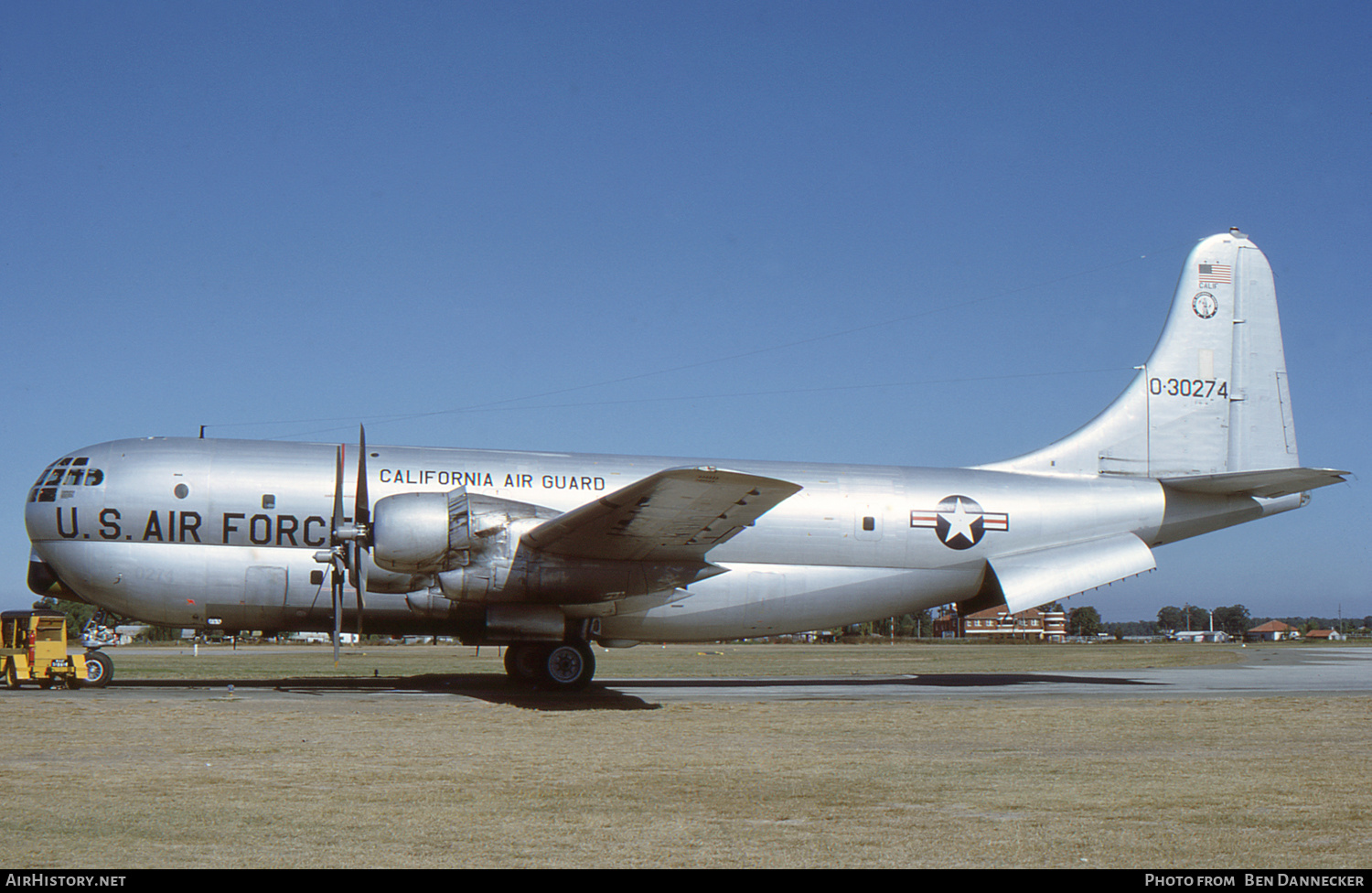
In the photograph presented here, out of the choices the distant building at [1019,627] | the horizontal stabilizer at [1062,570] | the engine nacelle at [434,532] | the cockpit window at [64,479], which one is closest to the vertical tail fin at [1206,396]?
the horizontal stabilizer at [1062,570]

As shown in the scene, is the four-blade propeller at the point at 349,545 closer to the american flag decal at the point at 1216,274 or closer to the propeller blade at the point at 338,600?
the propeller blade at the point at 338,600

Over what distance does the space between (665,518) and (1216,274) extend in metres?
17.1

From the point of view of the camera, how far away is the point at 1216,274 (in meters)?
27.0

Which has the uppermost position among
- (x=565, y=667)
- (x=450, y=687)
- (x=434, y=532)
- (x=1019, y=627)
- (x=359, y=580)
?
(x=434, y=532)

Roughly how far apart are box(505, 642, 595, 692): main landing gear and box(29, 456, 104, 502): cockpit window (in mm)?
8447

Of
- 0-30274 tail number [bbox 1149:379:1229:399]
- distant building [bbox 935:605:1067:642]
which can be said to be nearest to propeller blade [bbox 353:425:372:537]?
0-30274 tail number [bbox 1149:379:1229:399]

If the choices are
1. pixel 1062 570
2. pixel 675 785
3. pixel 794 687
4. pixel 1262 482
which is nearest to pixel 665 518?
pixel 794 687

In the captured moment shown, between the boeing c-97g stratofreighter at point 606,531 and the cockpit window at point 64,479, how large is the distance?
0.12 feet

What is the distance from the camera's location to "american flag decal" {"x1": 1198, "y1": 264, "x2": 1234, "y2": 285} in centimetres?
2698

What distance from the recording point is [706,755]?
12555 mm

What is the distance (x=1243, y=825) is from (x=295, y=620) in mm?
16984

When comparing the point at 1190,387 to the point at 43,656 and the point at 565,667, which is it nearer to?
the point at 565,667

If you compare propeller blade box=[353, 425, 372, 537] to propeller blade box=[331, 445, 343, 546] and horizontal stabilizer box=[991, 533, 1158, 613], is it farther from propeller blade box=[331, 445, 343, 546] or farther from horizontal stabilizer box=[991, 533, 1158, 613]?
horizontal stabilizer box=[991, 533, 1158, 613]

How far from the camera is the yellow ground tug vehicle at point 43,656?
20.5 m
